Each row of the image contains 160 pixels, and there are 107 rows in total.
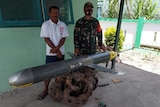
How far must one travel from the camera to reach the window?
3246 mm

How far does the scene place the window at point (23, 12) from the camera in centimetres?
325

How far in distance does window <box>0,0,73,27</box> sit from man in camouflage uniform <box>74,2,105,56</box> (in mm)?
805

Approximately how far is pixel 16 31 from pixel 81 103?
5.61ft

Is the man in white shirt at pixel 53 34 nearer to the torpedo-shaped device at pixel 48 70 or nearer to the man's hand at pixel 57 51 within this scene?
the man's hand at pixel 57 51

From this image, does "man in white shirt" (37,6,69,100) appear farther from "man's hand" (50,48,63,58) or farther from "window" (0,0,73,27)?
"window" (0,0,73,27)

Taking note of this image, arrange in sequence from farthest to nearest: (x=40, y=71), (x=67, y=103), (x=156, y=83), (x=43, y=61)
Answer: (x=156, y=83) → (x=43, y=61) → (x=67, y=103) → (x=40, y=71)

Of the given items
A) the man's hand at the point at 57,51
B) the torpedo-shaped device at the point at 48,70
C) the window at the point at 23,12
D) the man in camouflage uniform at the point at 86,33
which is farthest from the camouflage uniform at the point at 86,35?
the window at the point at 23,12

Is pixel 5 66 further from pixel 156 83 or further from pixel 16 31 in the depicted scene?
pixel 156 83

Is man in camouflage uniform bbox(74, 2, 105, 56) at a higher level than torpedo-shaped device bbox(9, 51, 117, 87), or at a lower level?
higher

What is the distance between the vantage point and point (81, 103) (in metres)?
3.12

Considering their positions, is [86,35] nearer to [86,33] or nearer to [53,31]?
[86,33]

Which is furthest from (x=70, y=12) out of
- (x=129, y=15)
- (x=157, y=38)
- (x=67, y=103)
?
(x=129, y=15)

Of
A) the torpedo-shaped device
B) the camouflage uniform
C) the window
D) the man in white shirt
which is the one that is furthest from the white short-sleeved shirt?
the window

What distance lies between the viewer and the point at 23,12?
3.50 metres
